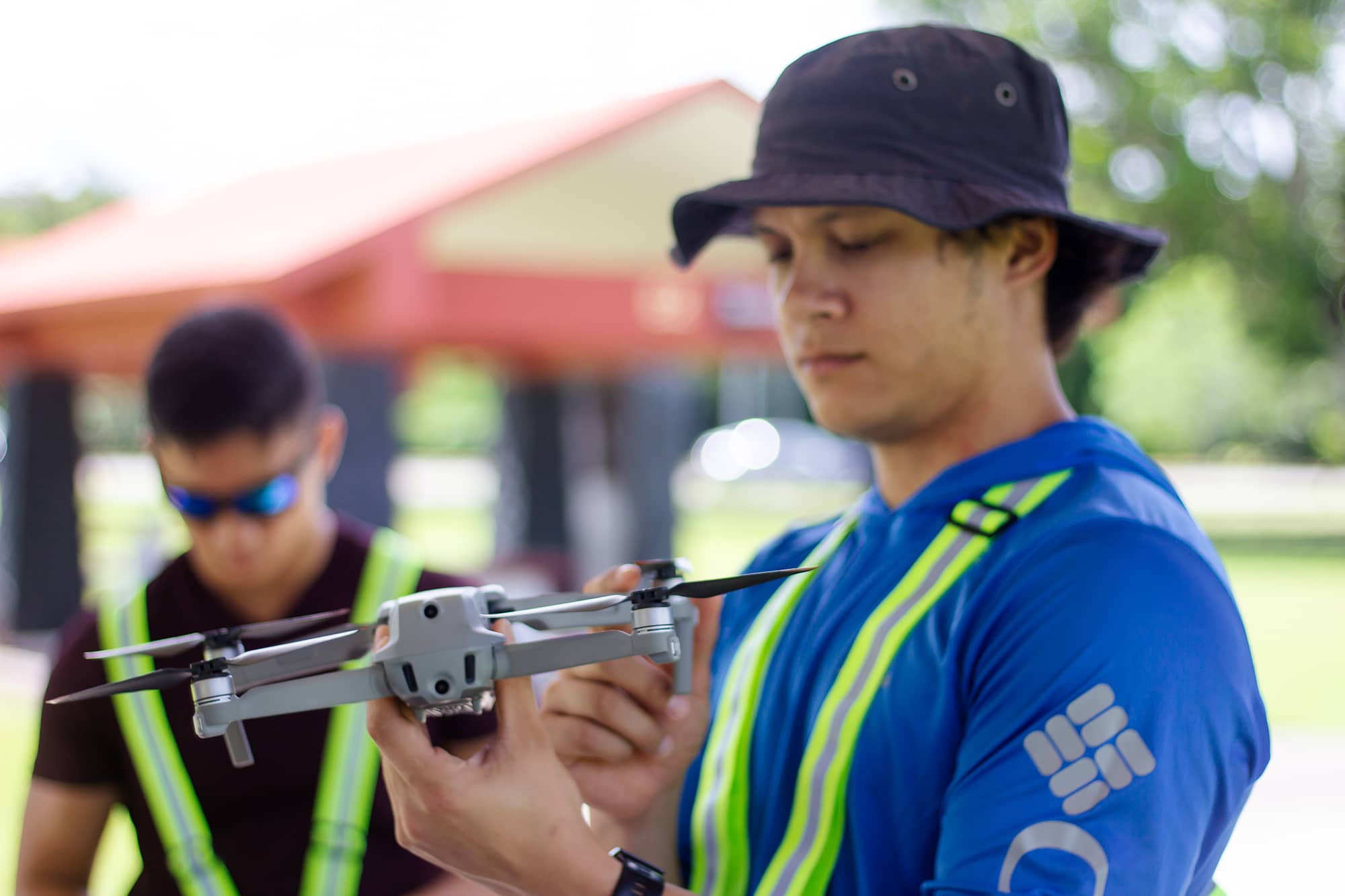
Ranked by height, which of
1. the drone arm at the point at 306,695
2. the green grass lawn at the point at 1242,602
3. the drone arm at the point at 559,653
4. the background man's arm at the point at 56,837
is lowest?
the green grass lawn at the point at 1242,602

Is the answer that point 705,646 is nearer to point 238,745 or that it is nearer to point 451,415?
point 238,745

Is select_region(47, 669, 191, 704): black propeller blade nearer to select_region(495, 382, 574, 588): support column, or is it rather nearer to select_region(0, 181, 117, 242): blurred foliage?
select_region(495, 382, 574, 588): support column

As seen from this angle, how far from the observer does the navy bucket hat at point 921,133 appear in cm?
154

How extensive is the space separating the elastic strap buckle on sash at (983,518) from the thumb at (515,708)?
60 cm

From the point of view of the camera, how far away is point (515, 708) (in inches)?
48.1

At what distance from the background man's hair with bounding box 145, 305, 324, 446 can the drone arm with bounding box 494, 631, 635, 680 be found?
1260 mm

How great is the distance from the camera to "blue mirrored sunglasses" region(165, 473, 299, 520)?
7.21ft

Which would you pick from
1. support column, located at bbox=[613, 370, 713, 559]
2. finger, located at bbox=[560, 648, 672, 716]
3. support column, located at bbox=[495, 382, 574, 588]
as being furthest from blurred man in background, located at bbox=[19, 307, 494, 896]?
support column, located at bbox=[495, 382, 574, 588]

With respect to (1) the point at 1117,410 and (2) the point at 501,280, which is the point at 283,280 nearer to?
(2) the point at 501,280

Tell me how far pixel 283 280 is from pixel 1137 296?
21.5 metres

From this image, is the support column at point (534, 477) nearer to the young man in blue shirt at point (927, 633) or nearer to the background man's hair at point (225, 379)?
the background man's hair at point (225, 379)

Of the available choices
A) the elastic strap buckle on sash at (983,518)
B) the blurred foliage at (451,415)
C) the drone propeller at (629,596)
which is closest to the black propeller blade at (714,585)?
the drone propeller at (629,596)

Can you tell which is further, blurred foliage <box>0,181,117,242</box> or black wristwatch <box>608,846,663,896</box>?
blurred foliage <box>0,181,117,242</box>

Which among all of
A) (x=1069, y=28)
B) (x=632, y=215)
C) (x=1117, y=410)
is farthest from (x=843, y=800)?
(x=1117, y=410)
